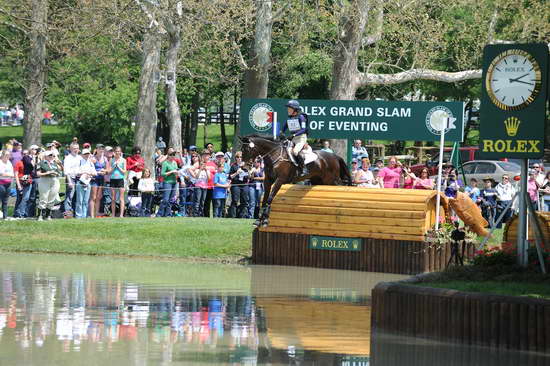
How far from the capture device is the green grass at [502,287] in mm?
13656

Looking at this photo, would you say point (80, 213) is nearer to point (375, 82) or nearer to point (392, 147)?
point (375, 82)

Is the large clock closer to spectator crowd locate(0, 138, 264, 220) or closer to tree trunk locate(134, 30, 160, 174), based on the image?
spectator crowd locate(0, 138, 264, 220)

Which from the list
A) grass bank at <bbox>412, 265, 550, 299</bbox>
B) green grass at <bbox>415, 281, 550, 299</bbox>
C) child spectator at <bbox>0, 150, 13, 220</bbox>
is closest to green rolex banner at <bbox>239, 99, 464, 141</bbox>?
child spectator at <bbox>0, 150, 13, 220</bbox>

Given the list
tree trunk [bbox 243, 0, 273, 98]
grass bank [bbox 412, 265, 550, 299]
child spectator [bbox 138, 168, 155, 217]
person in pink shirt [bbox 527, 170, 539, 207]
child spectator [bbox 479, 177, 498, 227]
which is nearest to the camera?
grass bank [bbox 412, 265, 550, 299]

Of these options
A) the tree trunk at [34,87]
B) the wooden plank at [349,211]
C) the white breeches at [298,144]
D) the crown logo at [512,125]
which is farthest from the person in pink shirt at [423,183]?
the tree trunk at [34,87]

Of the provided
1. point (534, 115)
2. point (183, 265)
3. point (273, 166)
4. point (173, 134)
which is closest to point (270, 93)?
point (173, 134)

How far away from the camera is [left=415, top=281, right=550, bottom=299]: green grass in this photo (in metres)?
13.7

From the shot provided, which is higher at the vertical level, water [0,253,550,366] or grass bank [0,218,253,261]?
grass bank [0,218,253,261]

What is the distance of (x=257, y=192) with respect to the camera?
32.9 meters

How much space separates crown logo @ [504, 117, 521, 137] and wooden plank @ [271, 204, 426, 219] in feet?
25.2

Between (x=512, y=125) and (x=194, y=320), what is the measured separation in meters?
4.92

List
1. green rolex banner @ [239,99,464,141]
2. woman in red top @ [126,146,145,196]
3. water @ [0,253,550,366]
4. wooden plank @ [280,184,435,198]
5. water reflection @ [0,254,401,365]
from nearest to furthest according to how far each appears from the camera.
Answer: water @ [0,253,550,366] < water reflection @ [0,254,401,365] < wooden plank @ [280,184,435,198] < green rolex banner @ [239,99,464,141] < woman in red top @ [126,146,145,196]

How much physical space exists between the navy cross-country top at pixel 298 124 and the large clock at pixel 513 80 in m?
10.6

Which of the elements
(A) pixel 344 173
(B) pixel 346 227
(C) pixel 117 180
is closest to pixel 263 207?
(A) pixel 344 173
